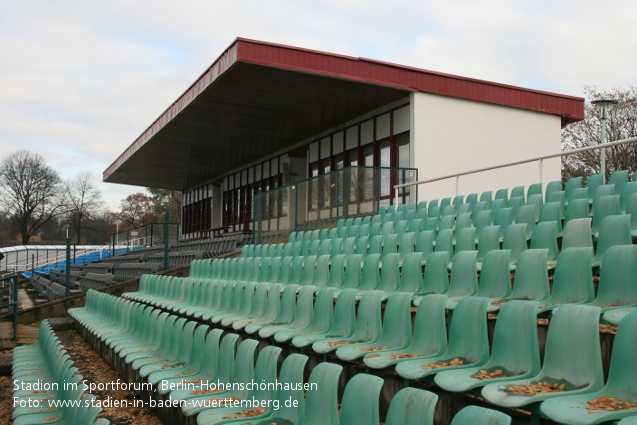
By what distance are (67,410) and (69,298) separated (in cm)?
876

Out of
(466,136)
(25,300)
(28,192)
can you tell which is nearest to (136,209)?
(28,192)

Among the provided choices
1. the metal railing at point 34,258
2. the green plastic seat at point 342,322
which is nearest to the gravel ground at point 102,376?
the green plastic seat at point 342,322

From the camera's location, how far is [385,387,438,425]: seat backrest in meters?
2.17

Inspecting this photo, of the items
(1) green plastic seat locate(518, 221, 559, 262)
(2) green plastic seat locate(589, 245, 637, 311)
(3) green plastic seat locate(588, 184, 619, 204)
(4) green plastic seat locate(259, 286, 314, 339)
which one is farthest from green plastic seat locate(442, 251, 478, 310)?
(3) green plastic seat locate(588, 184, 619, 204)

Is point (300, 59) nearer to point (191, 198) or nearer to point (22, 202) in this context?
point (191, 198)

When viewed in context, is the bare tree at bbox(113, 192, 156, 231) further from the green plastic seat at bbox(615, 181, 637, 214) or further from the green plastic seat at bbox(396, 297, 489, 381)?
the green plastic seat at bbox(396, 297, 489, 381)

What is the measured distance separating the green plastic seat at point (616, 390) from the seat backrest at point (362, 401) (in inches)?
24.8

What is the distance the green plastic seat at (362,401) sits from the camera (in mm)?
2395

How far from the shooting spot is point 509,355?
10.0 feet

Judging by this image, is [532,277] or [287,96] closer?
[532,277]

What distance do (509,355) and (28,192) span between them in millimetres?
54579

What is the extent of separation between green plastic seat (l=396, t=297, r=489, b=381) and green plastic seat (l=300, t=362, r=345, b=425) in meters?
0.54

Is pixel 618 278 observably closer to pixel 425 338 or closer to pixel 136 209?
pixel 425 338

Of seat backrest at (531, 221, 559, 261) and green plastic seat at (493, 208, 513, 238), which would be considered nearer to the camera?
seat backrest at (531, 221, 559, 261)
